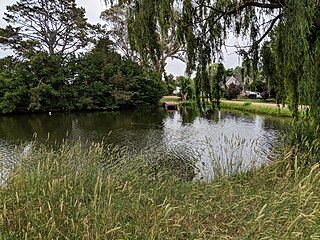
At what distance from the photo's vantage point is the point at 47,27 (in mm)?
24203

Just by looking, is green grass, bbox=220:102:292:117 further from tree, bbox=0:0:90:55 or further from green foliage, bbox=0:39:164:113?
tree, bbox=0:0:90:55

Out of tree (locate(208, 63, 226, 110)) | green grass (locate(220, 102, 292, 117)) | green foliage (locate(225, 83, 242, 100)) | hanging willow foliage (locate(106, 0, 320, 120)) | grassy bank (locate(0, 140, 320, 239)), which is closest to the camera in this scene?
grassy bank (locate(0, 140, 320, 239))

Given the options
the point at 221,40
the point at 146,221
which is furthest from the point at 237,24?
the point at 146,221

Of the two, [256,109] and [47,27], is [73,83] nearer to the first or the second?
[47,27]

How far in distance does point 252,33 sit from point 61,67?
2143cm

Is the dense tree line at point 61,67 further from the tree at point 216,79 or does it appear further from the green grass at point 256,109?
the tree at point 216,79

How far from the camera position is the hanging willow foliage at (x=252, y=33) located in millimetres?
3648

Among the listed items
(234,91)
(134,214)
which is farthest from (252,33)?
(234,91)

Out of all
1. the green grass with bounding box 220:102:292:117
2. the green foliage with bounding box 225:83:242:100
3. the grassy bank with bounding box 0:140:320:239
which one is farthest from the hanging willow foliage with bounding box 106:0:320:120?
the green foliage with bounding box 225:83:242:100

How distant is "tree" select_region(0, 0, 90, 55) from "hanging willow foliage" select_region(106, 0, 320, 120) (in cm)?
2134

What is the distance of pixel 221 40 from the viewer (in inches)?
204

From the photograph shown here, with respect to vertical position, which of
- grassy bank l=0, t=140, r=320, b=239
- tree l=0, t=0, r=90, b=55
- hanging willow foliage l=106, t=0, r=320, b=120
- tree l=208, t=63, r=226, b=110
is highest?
tree l=0, t=0, r=90, b=55

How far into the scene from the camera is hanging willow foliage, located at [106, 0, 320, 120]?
3.65 m

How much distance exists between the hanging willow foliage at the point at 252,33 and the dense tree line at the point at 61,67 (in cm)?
1714
